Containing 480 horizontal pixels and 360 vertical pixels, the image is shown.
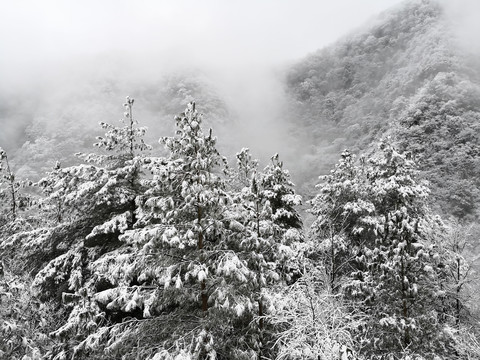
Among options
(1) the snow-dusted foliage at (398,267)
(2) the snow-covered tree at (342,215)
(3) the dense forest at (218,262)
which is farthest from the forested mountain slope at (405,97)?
(1) the snow-dusted foliage at (398,267)

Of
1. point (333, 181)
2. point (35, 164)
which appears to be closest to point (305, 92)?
point (35, 164)

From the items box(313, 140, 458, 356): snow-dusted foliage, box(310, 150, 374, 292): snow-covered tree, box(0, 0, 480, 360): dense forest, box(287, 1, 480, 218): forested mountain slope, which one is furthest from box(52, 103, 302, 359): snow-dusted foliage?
box(287, 1, 480, 218): forested mountain slope

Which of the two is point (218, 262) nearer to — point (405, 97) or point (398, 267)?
point (398, 267)

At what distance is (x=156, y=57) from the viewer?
471 ft

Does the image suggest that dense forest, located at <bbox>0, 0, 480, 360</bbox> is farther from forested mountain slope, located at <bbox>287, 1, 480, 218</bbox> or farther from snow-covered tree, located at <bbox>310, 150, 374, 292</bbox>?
forested mountain slope, located at <bbox>287, 1, 480, 218</bbox>

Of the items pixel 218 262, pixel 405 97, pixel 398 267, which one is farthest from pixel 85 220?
pixel 405 97

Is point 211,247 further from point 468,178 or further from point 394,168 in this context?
point 468,178

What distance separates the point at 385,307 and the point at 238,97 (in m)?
108

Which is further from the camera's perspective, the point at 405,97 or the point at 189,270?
the point at 405,97

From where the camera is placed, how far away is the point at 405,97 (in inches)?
2645

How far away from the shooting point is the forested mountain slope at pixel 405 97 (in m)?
42.2

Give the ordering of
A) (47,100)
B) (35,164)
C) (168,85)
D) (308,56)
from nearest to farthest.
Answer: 1. (35,164)
2. (47,100)
3. (168,85)
4. (308,56)

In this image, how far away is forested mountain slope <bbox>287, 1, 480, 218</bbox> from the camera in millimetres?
42188

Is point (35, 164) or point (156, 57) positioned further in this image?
point (156, 57)
